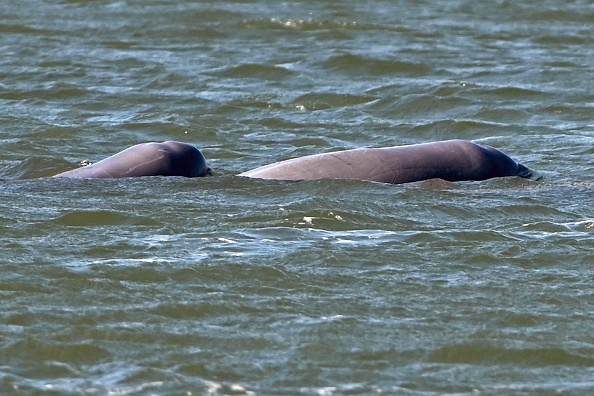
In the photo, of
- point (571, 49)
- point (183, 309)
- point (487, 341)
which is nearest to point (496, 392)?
point (487, 341)

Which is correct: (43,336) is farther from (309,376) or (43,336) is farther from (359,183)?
(359,183)

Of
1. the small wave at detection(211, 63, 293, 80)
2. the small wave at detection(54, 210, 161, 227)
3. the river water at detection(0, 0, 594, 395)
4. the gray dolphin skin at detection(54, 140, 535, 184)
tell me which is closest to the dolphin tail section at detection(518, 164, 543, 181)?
the gray dolphin skin at detection(54, 140, 535, 184)

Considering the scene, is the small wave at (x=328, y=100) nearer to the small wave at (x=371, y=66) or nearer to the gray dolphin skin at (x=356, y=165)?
the small wave at (x=371, y=66)

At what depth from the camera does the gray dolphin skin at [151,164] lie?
1003 centimetres

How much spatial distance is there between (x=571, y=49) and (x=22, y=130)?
7.54m

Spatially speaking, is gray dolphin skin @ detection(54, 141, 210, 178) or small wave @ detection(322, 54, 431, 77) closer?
gray dolphin skin @ detection(54, 141, 210, 178)

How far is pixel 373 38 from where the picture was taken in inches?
701

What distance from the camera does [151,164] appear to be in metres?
10.1

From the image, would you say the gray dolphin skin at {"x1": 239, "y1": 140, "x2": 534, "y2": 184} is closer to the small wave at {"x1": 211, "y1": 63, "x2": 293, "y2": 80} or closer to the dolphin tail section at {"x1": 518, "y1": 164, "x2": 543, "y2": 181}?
the dolphin tail section at {"x1": 518, "y1": 164, "x2": 543, "y2": 181}

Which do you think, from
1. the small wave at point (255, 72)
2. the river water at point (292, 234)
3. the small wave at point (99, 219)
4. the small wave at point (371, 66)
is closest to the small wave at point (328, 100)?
the river water at point (292, 234)

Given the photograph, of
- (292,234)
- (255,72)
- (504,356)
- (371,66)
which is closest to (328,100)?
(255,72)

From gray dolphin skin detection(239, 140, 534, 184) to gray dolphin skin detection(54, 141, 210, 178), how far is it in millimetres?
428

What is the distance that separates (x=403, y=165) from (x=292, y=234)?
1855 millimetres

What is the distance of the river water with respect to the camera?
20.1 feet
